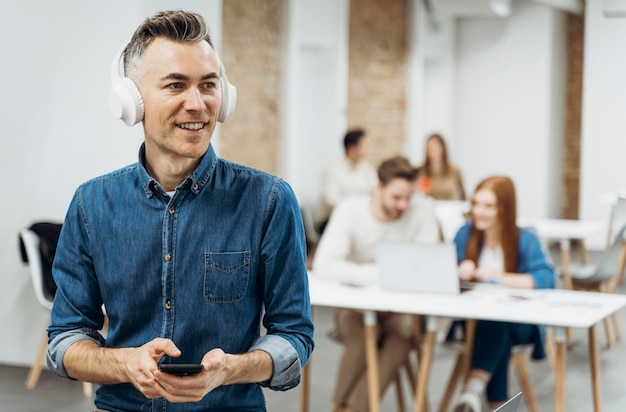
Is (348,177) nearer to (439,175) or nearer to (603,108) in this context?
(439,175)

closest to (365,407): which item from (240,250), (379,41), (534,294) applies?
(534,294)

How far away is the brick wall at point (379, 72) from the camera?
1020 centimetres

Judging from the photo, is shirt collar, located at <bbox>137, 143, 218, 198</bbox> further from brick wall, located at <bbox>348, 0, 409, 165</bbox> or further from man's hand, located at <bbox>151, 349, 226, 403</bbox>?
brick wall, located at <bbox>348, 0, 409, 165</bbox>

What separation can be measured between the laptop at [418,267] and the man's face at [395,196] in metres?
0.55

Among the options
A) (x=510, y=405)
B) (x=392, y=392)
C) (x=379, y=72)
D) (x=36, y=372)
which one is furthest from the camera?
(x=379, y=72)

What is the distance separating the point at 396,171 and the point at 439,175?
4.00m

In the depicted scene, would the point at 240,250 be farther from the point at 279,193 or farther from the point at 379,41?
the point at 379,41

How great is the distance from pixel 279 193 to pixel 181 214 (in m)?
0.19

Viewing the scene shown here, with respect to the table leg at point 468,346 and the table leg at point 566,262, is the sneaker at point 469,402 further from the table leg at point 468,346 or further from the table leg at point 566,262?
the table leg at point 566,262

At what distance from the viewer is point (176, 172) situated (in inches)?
77.4

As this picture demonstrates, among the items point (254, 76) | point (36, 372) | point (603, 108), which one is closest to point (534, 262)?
point (603, 108)

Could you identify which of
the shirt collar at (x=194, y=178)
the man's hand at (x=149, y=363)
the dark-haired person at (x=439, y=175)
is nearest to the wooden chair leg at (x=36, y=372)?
the shirt collar at (x=194, y=178)

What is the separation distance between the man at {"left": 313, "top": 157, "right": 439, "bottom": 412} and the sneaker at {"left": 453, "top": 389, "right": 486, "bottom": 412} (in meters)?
0.36

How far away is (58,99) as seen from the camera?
16.5 feet
